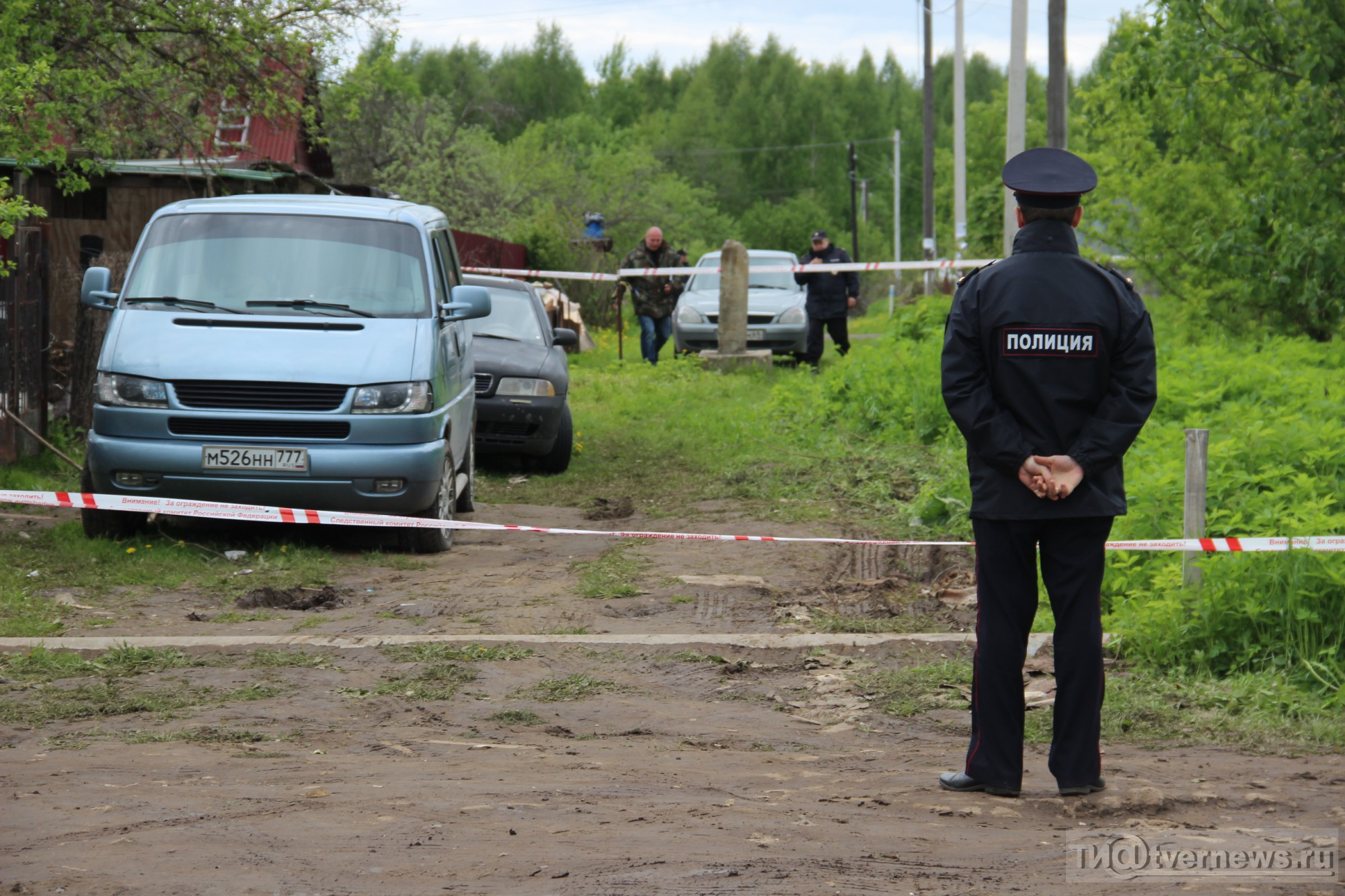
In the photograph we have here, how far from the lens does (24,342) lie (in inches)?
414

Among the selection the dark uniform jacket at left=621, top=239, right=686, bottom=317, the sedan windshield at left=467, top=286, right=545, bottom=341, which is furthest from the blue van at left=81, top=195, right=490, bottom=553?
the dark uniform jacket at left=621, top=239, right=686, bottom=317

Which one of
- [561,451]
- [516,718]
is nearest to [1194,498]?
[516,718]

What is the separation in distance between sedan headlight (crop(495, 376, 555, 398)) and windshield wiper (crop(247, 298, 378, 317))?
3.30 meters

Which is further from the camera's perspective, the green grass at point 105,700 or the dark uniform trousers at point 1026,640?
the green grass at point 105,700

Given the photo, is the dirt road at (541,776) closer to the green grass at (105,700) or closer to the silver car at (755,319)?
the green grass at (105,700)

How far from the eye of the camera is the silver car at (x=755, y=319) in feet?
66.7

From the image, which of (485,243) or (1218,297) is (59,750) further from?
(485,243)

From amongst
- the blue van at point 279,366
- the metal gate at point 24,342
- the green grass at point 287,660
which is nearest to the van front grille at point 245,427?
the blue van at point 279,366

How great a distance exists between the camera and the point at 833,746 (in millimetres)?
4738

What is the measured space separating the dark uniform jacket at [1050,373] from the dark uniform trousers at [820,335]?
50.7 ft

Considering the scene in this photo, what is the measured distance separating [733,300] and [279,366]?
1242 centimetres

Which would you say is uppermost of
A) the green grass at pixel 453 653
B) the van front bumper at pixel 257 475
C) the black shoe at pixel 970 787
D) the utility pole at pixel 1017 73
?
the utility pole at pixel 1017 73

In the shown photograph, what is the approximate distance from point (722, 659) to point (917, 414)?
248 inches

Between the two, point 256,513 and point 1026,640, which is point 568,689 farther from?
point 256,513
